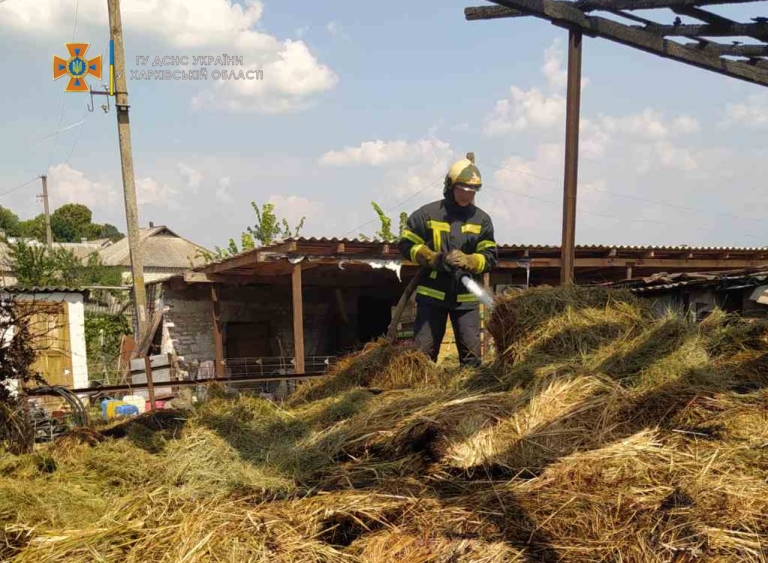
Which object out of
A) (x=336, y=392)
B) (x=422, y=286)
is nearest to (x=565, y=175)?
(x=422, y=286)

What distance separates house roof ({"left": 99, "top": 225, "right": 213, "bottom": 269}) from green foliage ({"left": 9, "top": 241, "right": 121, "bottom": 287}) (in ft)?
34.1

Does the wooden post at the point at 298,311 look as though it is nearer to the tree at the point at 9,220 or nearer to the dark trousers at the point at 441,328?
the dark trousers at the point at 441,328

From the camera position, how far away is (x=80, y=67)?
1302 cm

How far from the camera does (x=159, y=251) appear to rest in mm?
39625

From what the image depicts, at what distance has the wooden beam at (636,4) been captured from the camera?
3.21 metres

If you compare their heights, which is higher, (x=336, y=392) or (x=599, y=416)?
(x=599, y=416)

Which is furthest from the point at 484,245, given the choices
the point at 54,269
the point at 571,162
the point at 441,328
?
the point at 54,269

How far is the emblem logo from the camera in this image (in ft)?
42.1

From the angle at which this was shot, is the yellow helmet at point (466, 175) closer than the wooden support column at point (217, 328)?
Yes

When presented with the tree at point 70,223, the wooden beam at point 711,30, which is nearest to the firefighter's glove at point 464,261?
the wooden beam at point 711,30

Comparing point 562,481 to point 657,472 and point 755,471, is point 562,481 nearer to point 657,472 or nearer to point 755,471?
point 657,472

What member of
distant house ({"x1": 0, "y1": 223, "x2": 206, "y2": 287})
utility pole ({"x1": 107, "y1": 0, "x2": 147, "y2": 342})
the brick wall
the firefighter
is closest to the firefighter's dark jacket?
the firefighter

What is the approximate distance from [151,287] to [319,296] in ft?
14.7

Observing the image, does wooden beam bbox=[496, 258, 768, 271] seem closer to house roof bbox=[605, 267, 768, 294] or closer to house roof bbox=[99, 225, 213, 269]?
house roof bbox=[605, 267, 768, 294]
